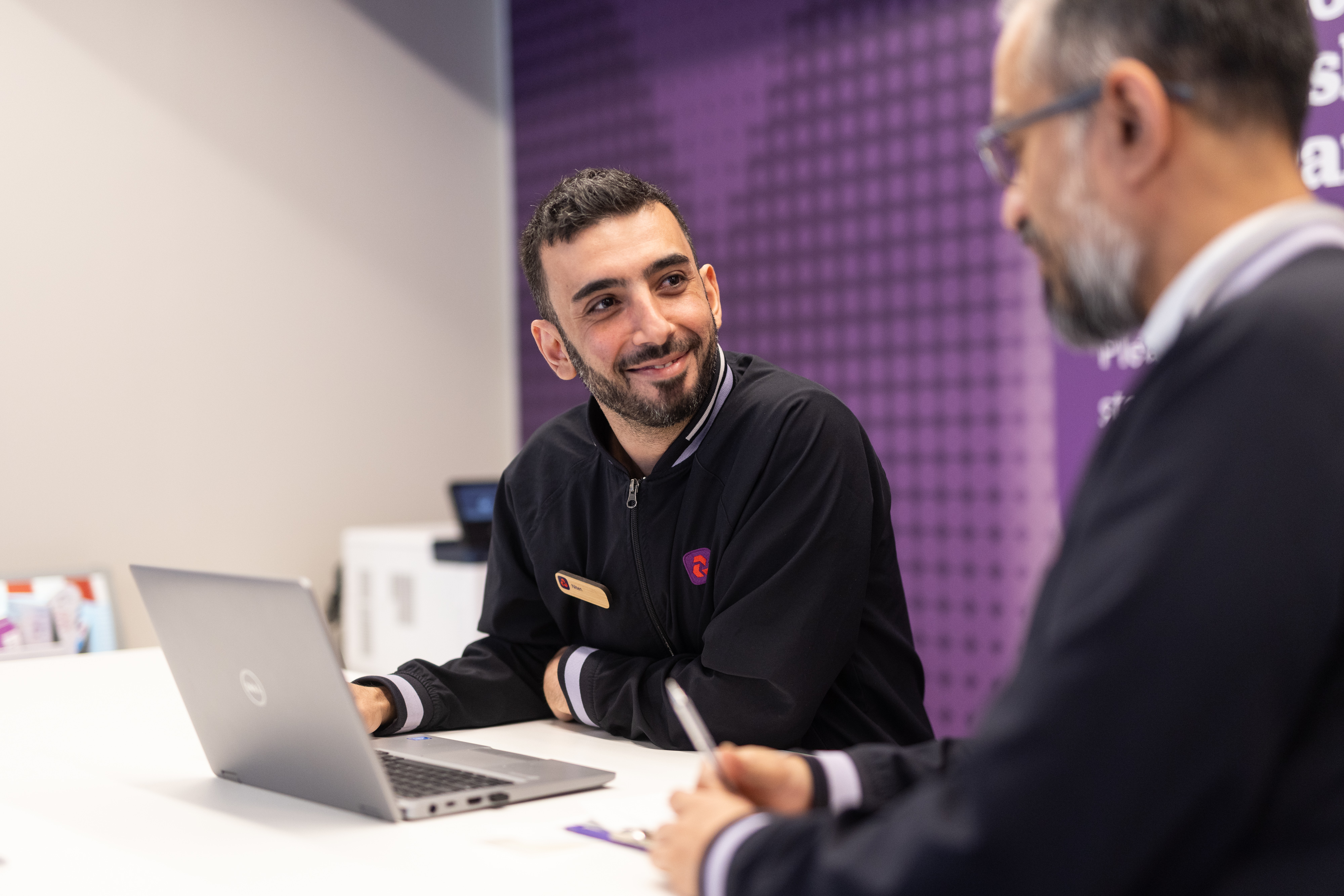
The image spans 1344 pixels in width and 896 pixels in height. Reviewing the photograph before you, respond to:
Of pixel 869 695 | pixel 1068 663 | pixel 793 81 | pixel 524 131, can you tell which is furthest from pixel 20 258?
pixel 1068 663

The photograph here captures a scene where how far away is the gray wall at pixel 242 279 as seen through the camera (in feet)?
11.4

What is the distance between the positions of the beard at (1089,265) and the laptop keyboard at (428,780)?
789 mm

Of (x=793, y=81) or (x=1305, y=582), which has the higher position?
(x=793, y=81)

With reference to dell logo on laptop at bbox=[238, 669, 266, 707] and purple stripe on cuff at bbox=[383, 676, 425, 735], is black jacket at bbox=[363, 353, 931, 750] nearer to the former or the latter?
purple stripe on cuff at bbox=[383, 676, 425, 735]

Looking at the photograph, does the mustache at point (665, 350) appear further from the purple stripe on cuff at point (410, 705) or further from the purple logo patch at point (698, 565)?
the purple stripe on cuff at point (410, 705)

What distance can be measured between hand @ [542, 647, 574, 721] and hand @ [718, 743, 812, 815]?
709 mm

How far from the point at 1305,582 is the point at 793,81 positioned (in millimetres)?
3374

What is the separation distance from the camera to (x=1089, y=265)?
2.98 ft

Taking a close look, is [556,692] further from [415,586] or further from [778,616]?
[415,586]

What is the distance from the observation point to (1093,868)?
726 mm

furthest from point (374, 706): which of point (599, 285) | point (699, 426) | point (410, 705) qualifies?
point (599, 285)

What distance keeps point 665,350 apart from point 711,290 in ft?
0.71

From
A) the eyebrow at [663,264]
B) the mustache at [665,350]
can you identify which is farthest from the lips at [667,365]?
the eyebrow at [663,264]

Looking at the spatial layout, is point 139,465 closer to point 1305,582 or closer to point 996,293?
point 996,293
